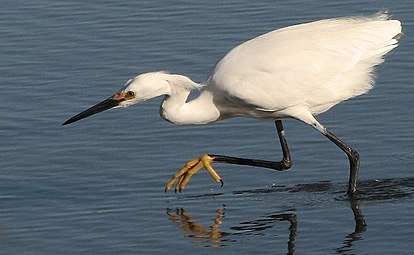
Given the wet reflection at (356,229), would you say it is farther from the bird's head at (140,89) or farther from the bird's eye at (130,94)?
the bird's eye at (130,94)

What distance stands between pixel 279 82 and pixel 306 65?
0.29m

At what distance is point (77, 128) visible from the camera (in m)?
13.5

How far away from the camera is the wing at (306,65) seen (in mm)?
11422

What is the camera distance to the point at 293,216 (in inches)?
441

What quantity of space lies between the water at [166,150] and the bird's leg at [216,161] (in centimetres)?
16

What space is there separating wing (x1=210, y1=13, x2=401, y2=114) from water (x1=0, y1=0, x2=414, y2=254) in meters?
0.87

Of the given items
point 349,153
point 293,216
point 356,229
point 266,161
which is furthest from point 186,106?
point 356,229

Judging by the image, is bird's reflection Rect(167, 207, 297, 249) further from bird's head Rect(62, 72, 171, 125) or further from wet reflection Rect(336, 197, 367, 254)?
bird's head Rect(62, 72, 171, 125)

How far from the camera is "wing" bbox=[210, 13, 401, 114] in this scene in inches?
450

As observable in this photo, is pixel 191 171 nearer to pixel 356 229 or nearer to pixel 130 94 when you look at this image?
pixel 130 94

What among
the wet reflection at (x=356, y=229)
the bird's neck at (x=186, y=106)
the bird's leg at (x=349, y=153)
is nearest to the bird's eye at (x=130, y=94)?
the bird's neck at (x=186, y=106)

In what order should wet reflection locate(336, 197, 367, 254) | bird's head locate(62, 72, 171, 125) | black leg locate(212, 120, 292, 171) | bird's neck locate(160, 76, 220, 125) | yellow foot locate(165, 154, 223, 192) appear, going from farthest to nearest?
black leg locate(212, 120, 292, 171), yellow foot locate(165, 154, 223, 192), bird's neck locate(160, 76, 220, 125), bird's head locate(62, 72, 171, 125), wet reflection locate(336, 197, 367, 254)

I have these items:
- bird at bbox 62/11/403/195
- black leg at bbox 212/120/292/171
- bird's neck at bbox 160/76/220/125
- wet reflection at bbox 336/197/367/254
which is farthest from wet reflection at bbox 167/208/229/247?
wet reflection at bbox 336/197/367/254

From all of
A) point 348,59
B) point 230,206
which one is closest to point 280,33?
point 348,59
